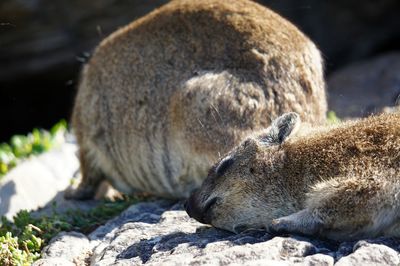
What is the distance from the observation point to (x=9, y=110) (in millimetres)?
14266

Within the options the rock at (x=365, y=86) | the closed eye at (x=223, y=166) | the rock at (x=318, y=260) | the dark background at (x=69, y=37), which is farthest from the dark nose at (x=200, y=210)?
the dark background at (x=69, y=37)

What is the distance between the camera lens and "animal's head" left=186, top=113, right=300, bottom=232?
18.1ft

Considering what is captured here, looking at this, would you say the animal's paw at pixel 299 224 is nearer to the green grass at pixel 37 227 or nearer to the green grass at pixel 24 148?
the green grass at pixel 37 227

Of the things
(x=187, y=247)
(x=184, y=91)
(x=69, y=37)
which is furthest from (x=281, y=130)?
(x=69, y=37)

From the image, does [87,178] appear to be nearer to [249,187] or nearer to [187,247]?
[249,187]

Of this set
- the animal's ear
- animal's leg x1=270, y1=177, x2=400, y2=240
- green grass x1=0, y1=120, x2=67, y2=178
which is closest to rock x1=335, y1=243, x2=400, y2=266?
animal's leg x1=270, y1=177, x2=400, y2=240

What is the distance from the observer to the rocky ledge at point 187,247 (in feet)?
15.7

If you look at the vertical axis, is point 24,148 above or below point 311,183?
below

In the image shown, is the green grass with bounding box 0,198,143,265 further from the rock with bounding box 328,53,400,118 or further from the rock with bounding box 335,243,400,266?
the rock with bounding box 328,53,400,118

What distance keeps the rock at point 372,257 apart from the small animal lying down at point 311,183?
28 cm

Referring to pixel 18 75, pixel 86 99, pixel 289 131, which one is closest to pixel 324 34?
pixel 18 75

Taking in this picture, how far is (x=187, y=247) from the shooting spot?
527cm

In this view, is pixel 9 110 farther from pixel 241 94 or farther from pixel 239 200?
pixel 239 200

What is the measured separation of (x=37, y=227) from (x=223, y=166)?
1.83 meters
